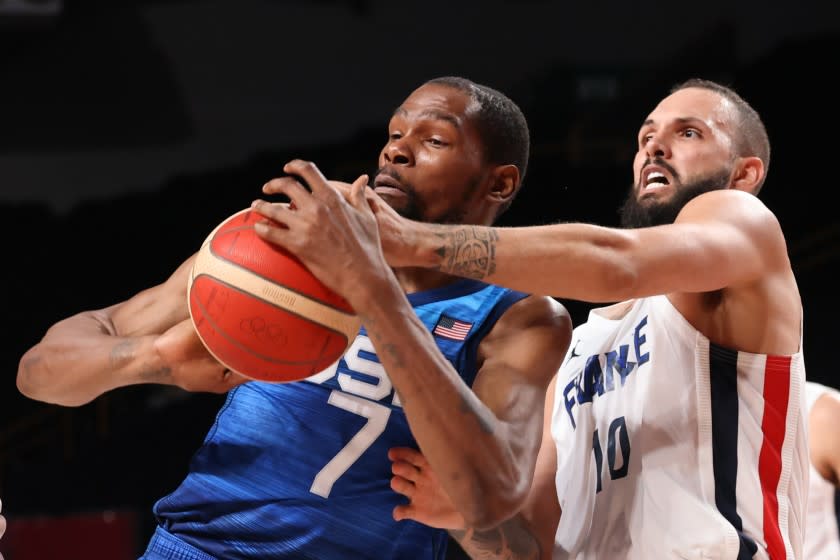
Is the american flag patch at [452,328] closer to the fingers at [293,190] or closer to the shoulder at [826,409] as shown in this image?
the fingers at [293,190]

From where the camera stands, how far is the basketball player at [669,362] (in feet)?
6.84

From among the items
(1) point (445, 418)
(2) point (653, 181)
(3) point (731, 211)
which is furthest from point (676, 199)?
(1) point (445, 418)

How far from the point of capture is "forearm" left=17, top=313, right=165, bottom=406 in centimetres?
226

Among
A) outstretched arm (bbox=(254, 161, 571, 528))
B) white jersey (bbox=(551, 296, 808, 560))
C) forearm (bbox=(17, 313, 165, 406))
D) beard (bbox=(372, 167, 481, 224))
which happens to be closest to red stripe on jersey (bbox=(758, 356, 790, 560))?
Result: white jersey (bbox=(551, 296, 808, 560))

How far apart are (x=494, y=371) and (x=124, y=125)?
957cm

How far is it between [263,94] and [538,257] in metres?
9.80

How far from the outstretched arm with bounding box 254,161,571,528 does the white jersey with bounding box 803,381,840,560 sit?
2.10m

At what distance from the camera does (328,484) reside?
2.38 metres

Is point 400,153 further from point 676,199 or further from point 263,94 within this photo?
point 263,94

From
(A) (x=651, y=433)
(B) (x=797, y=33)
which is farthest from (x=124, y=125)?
(A) (x=651, y=433)

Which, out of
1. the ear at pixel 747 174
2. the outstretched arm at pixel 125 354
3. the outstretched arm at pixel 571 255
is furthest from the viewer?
the ear at pixel 747 174

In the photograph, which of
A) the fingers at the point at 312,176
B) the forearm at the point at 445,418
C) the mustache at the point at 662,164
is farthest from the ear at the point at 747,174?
the fingers at the point at 312,176

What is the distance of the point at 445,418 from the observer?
1.92m

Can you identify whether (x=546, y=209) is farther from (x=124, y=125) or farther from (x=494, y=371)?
(x=494, y=371)
